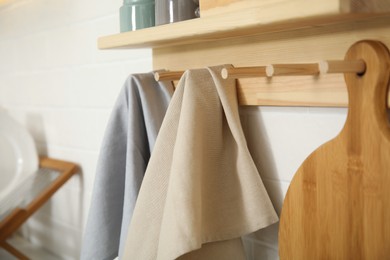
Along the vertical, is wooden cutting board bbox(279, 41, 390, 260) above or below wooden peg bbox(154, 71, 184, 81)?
below

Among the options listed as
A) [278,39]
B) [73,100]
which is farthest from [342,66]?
[73,100]

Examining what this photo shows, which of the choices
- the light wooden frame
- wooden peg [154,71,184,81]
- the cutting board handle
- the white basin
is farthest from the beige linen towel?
the white basin

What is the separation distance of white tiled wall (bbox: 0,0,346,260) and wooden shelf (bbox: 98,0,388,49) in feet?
0.54

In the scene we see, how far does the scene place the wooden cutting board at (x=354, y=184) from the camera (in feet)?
1.63

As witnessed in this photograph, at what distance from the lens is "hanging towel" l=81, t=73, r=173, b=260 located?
0.71 meters

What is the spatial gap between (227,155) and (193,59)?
0.19 meters

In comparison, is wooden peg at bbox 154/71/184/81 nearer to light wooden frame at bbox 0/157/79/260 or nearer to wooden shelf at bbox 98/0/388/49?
wooden shelf at bbox 98/0/388/49

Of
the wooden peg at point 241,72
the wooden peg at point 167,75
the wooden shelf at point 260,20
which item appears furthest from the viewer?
the wooden peg at point 167,75

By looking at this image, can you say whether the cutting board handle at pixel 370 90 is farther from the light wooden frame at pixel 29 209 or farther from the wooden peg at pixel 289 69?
the light wooden frame at pixel 29 209

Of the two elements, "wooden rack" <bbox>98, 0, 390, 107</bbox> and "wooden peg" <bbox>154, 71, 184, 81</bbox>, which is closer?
"wooden rack" <bbox>98, 0, 390, 107</bbox>

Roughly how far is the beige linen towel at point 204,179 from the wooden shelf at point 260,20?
0.23 ft

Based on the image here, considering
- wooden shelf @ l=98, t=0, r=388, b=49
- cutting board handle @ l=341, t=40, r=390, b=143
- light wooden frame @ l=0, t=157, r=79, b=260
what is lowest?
light wooden frame @ l=0, t=157, r=79, b=260

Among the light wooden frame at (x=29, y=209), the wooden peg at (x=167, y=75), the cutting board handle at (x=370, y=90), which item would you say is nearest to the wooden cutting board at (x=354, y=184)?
the cutting board handle at (x=370, y=90)

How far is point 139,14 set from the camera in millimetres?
712
